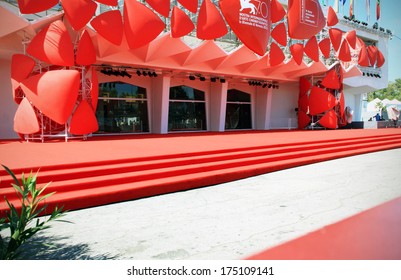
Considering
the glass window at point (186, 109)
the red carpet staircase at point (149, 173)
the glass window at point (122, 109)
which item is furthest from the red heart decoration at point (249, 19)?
the glass window at point (122, 109)

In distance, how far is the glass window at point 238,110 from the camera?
19.7 m

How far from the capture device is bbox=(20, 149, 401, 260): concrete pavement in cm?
281

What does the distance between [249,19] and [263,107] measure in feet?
30.4

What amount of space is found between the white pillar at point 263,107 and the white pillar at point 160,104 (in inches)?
298

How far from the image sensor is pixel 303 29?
13.8 m

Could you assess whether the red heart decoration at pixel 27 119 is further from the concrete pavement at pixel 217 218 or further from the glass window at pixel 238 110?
the glass window at pixel 238 110

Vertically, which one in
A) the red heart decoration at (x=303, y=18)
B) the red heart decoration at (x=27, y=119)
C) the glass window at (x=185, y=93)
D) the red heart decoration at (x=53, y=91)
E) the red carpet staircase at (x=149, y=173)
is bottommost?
the red carpet staircase at (x=149, y=173)

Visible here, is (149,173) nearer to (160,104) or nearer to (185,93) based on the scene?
(160,104)

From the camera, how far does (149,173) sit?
5316 mm

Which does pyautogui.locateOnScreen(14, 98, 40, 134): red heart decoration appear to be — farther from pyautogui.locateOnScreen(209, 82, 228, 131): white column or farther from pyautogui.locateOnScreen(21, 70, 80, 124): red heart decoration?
pyautogui.locateOnScreen(209, 82, 228, 131): white column

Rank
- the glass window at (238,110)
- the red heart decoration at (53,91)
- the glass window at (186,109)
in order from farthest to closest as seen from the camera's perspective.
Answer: the glass window at (238,110) < the glass window at (186,109) < the red heart decoration at (53,91)

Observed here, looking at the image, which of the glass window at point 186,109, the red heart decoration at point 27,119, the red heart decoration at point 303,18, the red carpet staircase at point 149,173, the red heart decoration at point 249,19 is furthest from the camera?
the glass window at point 186,109
